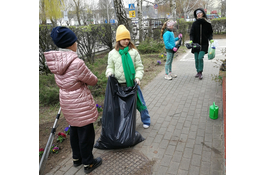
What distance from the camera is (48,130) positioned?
3650 millimetres

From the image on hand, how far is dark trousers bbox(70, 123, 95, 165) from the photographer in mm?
2268

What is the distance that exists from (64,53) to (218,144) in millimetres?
2501

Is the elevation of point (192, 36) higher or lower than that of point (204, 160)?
higher

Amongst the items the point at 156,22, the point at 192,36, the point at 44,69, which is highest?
the point at 156,22

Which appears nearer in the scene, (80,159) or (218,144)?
(80,159)

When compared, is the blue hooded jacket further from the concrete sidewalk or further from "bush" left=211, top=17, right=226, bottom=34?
"bush" left=211, top=17, right=226, bottom=34

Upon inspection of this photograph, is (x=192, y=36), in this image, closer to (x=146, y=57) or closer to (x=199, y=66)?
(x=199, y=66)

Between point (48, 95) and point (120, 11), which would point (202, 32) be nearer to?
point (120, 11)

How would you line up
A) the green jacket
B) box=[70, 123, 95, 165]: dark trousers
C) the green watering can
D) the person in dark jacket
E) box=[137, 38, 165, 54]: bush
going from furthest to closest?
box=[137, 38, 165, 54]: bush, the person in dark jacket, the green watering can, the green jacket, box=[70, 123, 95, 165]: dark trousers

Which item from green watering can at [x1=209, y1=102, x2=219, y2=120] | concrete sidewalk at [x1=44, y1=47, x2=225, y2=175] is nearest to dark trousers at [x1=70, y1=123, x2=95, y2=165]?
concrete sidewalk at [x1=44, y1=47, x2=225, y2=175]

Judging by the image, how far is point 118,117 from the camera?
9.05ft

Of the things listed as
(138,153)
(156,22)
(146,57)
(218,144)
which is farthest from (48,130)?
(156,22)

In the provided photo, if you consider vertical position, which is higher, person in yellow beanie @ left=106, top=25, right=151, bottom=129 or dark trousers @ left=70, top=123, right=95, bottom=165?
person in yellow beanie @ left=106, top=25, right=151, bottom=129

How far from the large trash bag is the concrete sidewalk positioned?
0.84 ft
